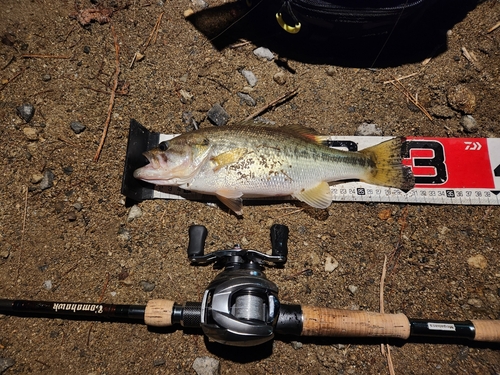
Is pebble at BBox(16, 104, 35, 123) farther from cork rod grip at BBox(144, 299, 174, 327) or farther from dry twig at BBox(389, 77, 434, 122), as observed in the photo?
dry twig at BBox(389, 77, 434, 122)

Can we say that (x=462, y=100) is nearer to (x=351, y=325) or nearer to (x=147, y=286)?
(x=351, y=325)

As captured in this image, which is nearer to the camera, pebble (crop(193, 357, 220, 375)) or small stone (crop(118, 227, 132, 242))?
pebble (crop(193, 357, 220, 375))

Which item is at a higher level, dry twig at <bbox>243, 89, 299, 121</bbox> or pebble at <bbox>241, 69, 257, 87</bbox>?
pebble at <bbox>241, 69, 257, 87</bbox>

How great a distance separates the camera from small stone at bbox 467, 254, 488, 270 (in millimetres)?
3479

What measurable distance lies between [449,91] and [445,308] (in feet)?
8.07

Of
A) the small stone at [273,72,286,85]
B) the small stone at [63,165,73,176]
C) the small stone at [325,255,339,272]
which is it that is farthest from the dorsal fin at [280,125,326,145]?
the small stone at [63,165,73,176]

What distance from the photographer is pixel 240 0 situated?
13.6 ft

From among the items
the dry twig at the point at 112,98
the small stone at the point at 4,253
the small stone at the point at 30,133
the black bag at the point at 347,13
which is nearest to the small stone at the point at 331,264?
the black bag at the point at 347,13

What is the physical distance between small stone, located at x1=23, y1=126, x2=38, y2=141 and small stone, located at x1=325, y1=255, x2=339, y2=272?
3.54 meters

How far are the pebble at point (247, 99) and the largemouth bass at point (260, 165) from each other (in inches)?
20.1

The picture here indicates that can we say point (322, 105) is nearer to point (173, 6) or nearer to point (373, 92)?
point (373, 92)

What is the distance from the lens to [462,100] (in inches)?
151

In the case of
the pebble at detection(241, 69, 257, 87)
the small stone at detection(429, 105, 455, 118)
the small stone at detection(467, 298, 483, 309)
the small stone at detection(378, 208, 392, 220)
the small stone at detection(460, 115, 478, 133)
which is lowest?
the small stone at detection(467, 298, 483, 309)

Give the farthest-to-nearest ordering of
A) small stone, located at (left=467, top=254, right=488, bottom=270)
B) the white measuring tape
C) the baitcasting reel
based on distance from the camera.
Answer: the white measuring tape < small stone, located at (left=467, top=254, right=488, bottom=270) < the baitcasting reel
